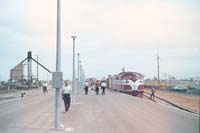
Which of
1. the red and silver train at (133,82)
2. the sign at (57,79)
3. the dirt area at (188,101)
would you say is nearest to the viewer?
the sign at (57,79)

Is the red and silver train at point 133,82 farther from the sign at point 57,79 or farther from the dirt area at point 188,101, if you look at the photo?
the sign at point 57,79

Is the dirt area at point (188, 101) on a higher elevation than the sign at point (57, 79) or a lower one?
lower

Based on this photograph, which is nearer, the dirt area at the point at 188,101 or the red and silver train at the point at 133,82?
the dirt area at the point at 188,101

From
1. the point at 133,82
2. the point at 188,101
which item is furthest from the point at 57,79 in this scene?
the point at 133,82

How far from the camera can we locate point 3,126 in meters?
16.0

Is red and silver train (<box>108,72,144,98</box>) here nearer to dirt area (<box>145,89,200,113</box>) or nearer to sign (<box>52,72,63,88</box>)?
dirt area (<box>145,89,200,113</box>)

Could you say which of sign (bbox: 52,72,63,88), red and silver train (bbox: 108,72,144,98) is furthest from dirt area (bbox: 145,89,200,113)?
sign (bbox: 52,72,63,88)

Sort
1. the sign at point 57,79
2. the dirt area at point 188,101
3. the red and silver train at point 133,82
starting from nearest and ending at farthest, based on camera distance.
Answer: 1. the sign at point 57,79
2. the dirt area at point 188,101
3. the red and silver train at point 133,82

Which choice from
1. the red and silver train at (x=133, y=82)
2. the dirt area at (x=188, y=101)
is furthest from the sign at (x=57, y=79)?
the red and silver train at (x=133, y=82)

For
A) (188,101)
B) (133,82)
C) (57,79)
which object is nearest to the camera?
(57,79)

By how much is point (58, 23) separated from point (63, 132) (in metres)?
4.36

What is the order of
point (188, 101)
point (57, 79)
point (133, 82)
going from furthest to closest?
point (133, 82) < point (188, 101) < point (57, 79)

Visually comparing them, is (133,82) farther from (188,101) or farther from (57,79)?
(57,79)

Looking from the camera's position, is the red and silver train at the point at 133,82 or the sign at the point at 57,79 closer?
the sign at the point at 57,79
